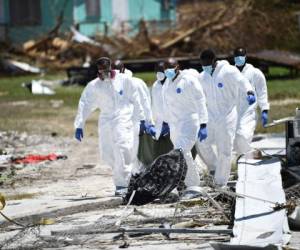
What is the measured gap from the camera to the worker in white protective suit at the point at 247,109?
46.7 ft

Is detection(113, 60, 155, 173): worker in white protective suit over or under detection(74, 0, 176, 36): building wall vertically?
under

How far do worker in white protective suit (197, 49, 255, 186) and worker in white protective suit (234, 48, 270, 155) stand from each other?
304 mm

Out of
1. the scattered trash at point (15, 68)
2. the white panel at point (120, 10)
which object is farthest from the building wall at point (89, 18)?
the scattered trash at point (15, 68)

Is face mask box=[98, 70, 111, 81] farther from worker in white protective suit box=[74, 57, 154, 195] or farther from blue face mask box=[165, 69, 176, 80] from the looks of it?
blue face mask box=[165, 69, 176, 80]

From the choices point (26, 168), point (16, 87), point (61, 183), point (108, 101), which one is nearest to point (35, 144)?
point (26, 168)

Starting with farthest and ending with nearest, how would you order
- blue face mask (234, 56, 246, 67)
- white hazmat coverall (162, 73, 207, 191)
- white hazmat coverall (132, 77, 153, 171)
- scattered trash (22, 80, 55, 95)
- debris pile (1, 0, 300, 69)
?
debris pile (1, 0, 300, 69), scattered trash (22, 80, 55, 95), blue face mask (234, 56, 246, 67), white hazmat coverall (132, 77, 153, 171), white hazmat coverall (162, 73, 207, 191)

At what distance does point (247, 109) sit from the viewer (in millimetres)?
14516

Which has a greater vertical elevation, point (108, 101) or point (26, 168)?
point (108, 101)

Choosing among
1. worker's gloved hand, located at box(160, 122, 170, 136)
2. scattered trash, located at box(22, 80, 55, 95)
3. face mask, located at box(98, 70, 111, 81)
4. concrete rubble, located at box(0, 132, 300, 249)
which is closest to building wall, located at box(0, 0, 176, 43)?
scattered trash, located at box(22, 80, 55, 95)

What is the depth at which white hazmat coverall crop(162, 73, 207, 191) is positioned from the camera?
1320cm

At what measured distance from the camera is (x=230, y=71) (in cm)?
1402

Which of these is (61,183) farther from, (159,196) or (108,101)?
(159,196)

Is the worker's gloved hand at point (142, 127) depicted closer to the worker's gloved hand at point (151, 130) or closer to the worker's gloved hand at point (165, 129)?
the worker's gloved hand at point (151, 130)

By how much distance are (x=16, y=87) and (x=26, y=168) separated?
17.0 m
